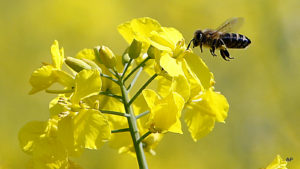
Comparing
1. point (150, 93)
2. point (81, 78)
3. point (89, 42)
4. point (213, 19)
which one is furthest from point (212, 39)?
point (213, 19)

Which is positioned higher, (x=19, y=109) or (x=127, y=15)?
(x=127, y=15)

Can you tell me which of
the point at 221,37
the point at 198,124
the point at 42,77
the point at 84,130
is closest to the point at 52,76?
the point at 42,77

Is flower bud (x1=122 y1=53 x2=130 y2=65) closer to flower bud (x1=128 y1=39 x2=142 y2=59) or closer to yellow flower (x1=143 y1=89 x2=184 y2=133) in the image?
flower bud (x1=128 y1=39 x2=142 y2=59)

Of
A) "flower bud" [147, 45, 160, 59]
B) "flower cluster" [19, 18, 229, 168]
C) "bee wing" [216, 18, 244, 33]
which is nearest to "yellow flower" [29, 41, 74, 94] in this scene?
"flower cluster" [19, 18, 229, 168]

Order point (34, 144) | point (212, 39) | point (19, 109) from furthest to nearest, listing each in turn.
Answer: point (19, 109)
point (212, 39)
point (34, 144)

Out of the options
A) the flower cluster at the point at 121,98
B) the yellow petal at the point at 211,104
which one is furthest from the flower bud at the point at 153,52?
the yellow petal at the point at 211,104

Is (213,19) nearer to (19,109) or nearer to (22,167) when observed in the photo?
(19,109)

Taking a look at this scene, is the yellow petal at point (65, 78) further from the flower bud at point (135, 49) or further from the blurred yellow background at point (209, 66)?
the blurred yellow background at point (209, 66)
